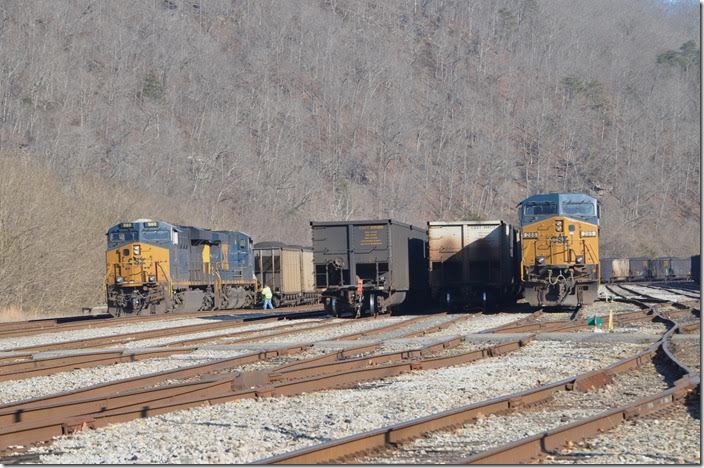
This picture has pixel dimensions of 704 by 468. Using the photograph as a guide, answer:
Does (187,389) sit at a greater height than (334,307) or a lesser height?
greater

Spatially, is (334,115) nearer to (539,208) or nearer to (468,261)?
(468,261)

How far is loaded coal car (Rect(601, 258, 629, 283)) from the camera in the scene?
64.9 m

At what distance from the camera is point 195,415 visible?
32.2ft

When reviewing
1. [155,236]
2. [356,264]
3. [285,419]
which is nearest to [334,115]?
[155,236]

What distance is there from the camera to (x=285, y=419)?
951 centimetres

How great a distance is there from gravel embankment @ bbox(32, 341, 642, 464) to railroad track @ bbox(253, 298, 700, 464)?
71cm

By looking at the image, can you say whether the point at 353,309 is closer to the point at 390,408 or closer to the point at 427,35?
the point at 390,408

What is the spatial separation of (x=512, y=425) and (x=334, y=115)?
306 ft

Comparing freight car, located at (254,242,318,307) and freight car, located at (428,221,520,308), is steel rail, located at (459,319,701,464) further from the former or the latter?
freight car, located at (254,242,318,307)

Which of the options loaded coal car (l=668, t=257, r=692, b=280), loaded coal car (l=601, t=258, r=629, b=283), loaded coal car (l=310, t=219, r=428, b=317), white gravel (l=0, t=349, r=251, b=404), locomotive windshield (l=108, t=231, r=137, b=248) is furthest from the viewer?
loaded coal car (l=668, t=257, r=692, b=280)

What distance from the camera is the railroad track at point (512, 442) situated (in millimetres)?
7086

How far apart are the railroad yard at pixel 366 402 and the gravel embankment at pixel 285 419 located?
0.02m

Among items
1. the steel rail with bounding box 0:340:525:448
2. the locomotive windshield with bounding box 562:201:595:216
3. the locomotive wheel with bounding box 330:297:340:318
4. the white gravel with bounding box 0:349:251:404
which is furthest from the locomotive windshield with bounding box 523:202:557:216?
the steel rail with bounding box 0:340:525:448

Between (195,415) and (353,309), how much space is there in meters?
18.6
